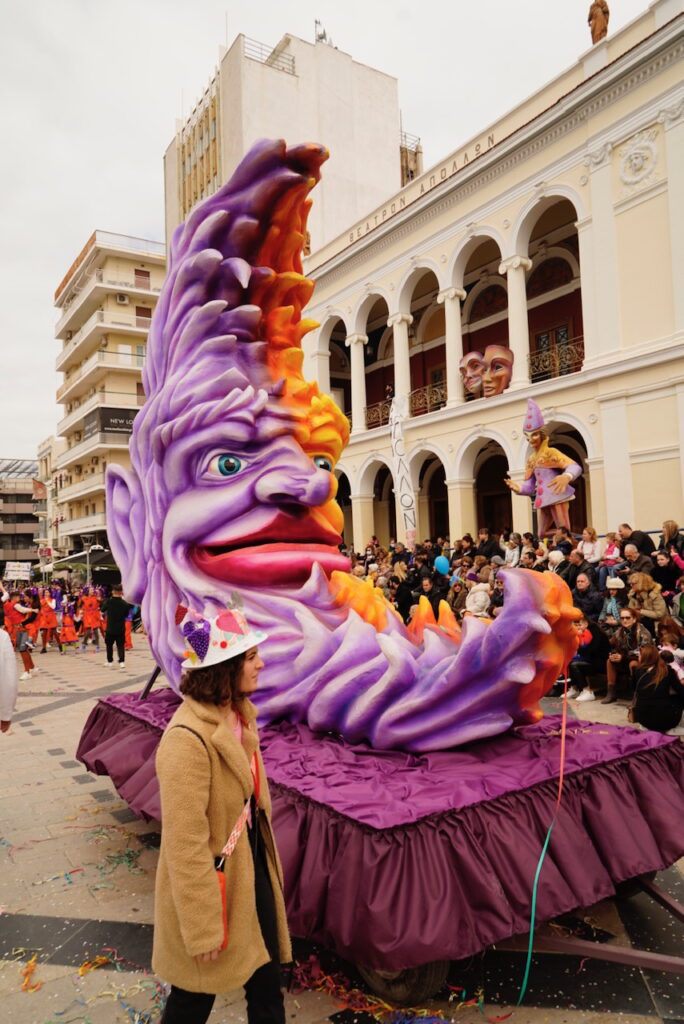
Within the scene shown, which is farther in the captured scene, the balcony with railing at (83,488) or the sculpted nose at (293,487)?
the balcony with railing at (83,488)

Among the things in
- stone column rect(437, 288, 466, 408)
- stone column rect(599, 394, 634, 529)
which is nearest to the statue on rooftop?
stone column rect(437, 288, 466, 408)

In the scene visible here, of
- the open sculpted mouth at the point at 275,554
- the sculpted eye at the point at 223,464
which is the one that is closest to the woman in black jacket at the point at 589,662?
the open sculpted mouth at the point at 275,554

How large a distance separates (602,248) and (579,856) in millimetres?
14058

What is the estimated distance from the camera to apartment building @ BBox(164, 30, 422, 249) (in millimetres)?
27156

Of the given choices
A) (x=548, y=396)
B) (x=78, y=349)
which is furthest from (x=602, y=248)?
(x=78, y=349)

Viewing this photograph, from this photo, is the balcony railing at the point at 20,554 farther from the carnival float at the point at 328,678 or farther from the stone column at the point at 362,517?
the carnival float at the point at 328,678

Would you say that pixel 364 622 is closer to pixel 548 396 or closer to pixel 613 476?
pixel 613 476

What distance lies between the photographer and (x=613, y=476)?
14211 millimetres

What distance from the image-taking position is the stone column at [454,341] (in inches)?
730

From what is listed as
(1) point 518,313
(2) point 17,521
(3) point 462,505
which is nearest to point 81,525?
(3) point 462,505

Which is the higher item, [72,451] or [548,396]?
[72,451]

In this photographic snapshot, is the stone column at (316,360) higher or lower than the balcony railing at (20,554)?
higher

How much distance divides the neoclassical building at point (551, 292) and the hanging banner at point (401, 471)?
1.24 feet

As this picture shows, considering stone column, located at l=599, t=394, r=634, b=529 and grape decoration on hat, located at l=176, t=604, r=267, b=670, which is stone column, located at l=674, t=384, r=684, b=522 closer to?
stone column, located at l=599, t=394, r=634, b=529
